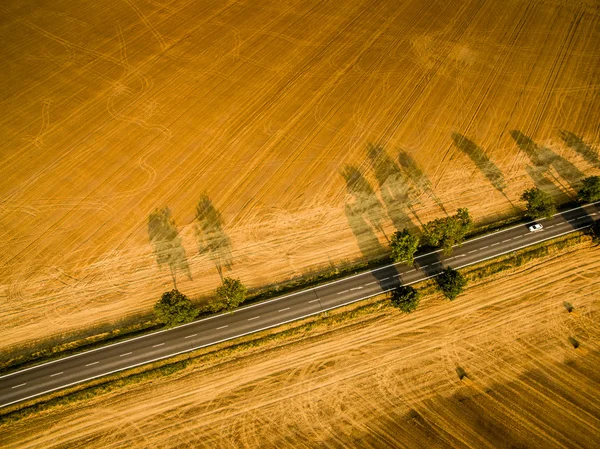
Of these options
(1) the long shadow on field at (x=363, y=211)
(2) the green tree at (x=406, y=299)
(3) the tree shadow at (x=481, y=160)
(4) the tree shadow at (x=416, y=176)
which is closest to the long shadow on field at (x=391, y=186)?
(4) the tree shadow at (x=416, y=176)

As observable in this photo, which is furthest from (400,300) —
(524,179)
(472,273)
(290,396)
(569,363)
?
(524,179)

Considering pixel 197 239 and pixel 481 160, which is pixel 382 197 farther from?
pixel 197 239

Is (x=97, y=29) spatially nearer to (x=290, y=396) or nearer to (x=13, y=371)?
(x=13, y=371)

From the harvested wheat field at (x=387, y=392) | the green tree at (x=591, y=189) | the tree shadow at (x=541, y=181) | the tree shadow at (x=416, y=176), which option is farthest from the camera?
the tree shadow at (x=541, y=181)

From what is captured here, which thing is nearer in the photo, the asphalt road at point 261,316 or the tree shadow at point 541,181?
the asphalt road at point 261,316

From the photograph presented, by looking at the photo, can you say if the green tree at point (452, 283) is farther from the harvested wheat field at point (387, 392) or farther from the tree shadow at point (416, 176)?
the tree shadow at point (416, 176)

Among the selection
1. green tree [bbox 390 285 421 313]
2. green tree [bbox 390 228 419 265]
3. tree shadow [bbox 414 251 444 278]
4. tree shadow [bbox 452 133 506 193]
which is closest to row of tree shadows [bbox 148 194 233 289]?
green tree [bbox 390 228 419 265]
